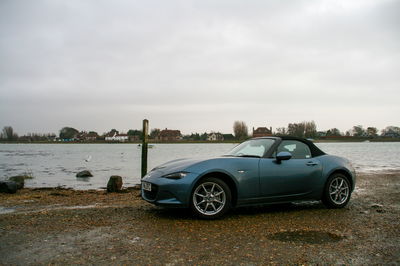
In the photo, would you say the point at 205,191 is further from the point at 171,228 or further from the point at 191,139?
the point at 191,139

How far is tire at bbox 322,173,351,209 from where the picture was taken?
23.5ft

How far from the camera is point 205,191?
601 centimetres

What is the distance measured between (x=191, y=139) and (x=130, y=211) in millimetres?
156689

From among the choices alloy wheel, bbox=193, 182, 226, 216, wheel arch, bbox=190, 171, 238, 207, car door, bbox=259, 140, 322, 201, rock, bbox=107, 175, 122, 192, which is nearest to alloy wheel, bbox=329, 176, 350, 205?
car door, bbox=259, 140, 322, 201

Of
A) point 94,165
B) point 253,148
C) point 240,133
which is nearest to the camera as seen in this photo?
point 253,148

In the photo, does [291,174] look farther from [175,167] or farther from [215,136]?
[215,136]

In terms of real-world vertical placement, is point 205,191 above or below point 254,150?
below

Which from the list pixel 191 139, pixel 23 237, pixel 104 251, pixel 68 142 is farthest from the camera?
pixel 68 142

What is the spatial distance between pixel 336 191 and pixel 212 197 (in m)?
2.89

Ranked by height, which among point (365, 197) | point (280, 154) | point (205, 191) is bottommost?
point (365, 197)

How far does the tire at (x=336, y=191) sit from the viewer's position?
7152mm

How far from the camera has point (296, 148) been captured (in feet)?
23.5

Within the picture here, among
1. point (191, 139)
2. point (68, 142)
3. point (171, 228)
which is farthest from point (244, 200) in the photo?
point (68, 142)

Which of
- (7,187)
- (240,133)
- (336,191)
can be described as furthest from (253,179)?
(240,133)
